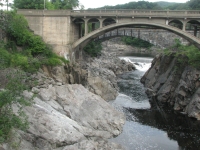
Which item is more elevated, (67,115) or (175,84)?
(175,84)

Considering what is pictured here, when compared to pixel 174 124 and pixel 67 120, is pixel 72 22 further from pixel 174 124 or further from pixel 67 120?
pixel 174 124

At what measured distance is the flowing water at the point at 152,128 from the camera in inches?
808

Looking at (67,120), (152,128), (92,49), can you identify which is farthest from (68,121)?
(92,49)

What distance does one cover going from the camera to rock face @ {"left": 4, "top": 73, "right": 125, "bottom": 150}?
16.6 metres

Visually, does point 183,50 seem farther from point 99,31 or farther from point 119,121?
point 119,121

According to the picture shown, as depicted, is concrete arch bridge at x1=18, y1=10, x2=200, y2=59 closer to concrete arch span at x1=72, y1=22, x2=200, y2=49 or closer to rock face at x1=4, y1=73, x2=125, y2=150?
concrete arch span at x1=72, y1=22, x2=200, y2=49

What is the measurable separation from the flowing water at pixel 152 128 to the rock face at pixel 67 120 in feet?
4.60

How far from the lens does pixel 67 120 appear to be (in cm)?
1969

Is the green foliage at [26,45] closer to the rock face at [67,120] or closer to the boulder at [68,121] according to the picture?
the rock face at [67,120]

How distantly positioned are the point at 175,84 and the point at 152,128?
9.94 metres

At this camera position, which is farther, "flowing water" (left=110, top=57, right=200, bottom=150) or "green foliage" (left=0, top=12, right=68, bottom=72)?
"green foliage" (left=0, top=12, right=68, bottom=72)

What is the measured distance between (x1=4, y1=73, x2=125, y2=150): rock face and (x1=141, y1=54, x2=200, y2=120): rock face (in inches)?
302

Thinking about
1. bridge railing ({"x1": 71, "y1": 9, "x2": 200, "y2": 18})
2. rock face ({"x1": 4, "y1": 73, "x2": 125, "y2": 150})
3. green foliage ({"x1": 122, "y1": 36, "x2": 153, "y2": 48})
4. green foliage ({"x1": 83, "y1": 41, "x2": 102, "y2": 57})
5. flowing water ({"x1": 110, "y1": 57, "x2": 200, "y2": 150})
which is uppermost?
bridge railing ({"x1": 71, "y1": 9, "x2": 200, "y2": 18})

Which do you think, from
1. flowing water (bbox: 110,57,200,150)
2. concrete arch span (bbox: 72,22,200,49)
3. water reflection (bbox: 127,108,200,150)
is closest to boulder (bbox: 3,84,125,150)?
flowing water (bbox: 110,57,200,150)
